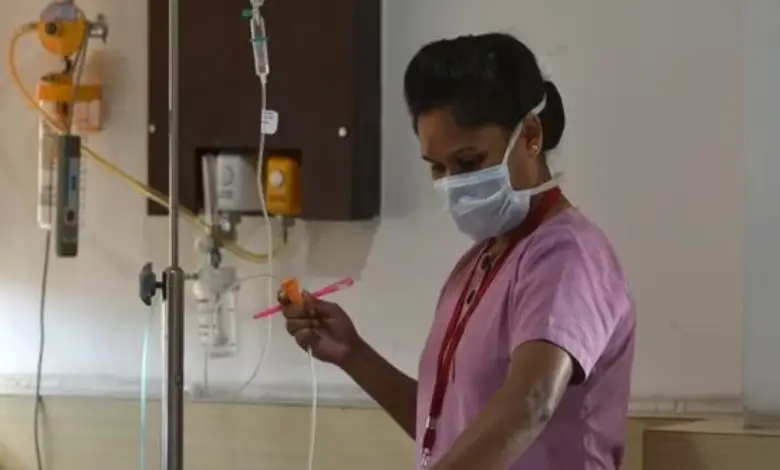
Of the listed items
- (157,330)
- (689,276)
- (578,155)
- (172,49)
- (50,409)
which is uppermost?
(172,49)

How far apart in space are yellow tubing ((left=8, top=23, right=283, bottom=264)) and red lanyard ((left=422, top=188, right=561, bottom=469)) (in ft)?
2.24

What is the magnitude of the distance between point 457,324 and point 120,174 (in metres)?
0.91

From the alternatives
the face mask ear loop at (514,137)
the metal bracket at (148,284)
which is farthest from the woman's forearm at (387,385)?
the face mask ear loop at (514,137)

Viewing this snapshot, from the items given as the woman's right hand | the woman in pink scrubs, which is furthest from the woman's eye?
the woman's right hand

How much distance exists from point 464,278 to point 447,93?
0.24 metres

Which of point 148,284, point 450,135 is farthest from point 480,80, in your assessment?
point 148,284

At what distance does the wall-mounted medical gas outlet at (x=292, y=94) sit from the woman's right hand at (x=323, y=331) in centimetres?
28

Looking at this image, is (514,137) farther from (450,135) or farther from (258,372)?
(258,372)

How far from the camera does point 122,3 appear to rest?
1984mm

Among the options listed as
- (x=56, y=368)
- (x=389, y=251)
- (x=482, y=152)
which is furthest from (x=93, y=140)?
(x=482, y=152)

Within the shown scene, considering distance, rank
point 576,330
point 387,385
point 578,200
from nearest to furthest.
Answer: point 576,330, point 387,385, point 578,200

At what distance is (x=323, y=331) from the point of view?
5.02 feet

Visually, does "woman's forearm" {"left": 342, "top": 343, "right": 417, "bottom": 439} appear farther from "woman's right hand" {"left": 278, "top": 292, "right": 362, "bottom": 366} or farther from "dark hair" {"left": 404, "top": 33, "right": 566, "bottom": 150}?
"dark hair" {"left": 404, "top": 33, "right": 566, "bottom": 150}

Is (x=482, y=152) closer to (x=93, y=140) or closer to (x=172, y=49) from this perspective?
(x=172, y=49)
